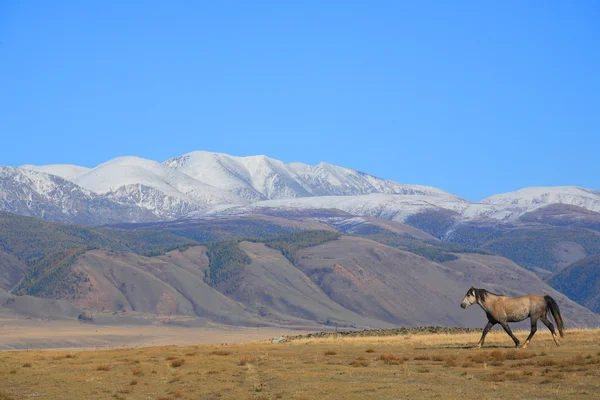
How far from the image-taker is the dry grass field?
33219mm

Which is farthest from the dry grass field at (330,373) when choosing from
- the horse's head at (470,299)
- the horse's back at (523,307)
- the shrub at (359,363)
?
the horse's head at (470,299)

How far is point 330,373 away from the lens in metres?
39.0

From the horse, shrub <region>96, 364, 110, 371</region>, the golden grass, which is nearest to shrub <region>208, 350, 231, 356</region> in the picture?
the golden grass

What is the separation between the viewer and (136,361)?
Result: 153ft

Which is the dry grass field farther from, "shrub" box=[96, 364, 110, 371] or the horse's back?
the horse's back

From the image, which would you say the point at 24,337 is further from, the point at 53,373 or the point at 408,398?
the point at 408,398

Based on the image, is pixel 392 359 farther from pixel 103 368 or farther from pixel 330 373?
pixel 103 368

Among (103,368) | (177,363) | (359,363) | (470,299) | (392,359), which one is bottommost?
(103,368)

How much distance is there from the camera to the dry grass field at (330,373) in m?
33.2

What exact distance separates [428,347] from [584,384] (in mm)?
17755

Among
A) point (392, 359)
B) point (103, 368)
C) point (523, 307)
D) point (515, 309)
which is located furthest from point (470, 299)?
point (103, 368)

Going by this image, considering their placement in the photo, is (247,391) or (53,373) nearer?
(247,391)

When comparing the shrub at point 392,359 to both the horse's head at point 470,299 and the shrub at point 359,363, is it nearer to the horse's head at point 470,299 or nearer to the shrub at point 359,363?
the shrub at point 359,363

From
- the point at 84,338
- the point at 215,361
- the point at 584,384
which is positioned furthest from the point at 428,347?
the point at 84,338
